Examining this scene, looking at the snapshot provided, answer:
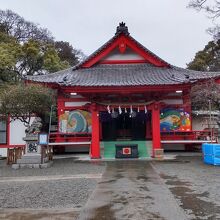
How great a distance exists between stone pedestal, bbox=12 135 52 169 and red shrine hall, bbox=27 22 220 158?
12.3 ft

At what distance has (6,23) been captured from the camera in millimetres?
47062

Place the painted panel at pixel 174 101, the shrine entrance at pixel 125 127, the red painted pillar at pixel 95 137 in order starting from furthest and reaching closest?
the shrine entrance at pixel 125 127 < the painted panel at pixel 174 101 < the red painted pillar at pixel 95 137

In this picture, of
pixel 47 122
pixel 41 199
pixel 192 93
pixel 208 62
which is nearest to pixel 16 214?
pixel 41 199

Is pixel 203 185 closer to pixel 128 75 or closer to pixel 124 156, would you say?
pixel 124 156

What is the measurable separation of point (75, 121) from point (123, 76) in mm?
4208

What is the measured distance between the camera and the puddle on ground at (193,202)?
622cm

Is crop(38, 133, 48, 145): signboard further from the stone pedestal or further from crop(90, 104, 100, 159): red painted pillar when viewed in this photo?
crop(90, 104, 100, 159): red painted pillar

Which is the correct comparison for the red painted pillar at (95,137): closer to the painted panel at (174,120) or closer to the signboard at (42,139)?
the signboard at (42,139)

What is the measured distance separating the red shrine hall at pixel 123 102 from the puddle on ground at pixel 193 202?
29.7 feet

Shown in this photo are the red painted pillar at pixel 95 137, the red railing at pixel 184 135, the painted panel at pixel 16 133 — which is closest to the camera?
the red painted pillar at pixel 95 137

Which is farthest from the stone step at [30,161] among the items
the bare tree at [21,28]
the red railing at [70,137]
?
the bare tree at [21,28]

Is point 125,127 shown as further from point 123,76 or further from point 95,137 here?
point 95,137

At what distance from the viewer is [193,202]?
7191 mm

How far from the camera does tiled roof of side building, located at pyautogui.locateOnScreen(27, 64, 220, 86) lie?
60.7 feet
